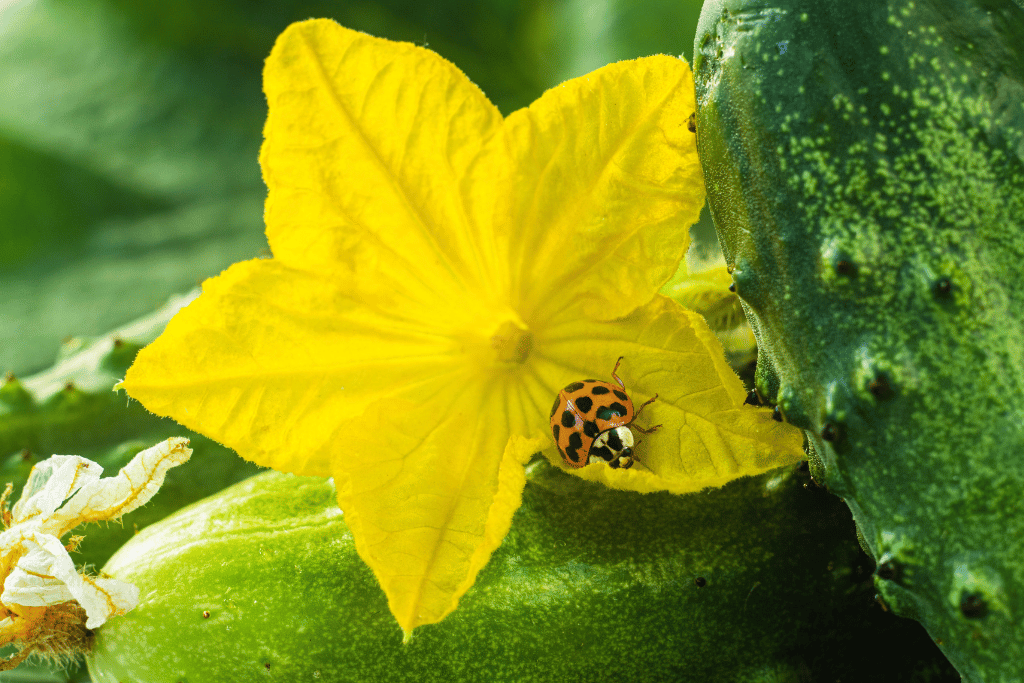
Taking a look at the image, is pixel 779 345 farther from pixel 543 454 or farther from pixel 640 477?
pixel 543 454

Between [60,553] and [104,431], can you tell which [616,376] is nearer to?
[60,553]

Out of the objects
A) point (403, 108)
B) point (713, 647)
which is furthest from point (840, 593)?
point (403, 108)

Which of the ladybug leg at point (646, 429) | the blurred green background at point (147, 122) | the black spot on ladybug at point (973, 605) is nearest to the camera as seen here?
the black spot on ladybug at point (973, 605)

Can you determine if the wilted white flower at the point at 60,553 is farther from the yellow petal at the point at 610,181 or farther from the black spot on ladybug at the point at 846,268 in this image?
the black spot on ladybug at the point at 846,268

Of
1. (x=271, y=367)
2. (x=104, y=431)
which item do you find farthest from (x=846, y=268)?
(x=104, y=431)

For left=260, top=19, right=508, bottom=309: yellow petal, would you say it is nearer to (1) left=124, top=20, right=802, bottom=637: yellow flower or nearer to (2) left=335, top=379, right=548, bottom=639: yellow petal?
(1) left=124, top=20, right=802, bottom=637: yellow flower

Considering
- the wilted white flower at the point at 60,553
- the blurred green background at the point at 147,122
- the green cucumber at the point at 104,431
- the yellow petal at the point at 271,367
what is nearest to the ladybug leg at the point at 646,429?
the yellow petal at the point at 271,367
